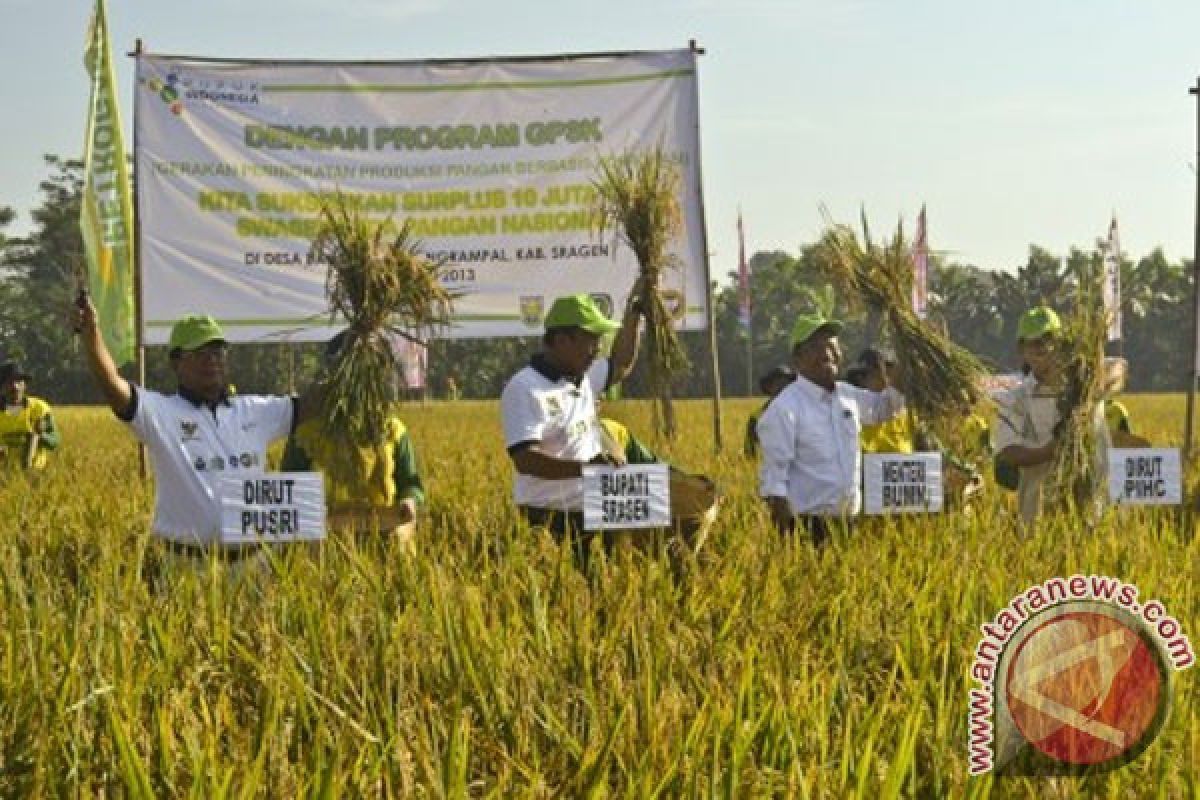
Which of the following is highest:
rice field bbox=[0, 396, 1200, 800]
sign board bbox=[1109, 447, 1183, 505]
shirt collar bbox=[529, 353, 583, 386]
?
shirt collar bbox=[529, 353, 583, 386]

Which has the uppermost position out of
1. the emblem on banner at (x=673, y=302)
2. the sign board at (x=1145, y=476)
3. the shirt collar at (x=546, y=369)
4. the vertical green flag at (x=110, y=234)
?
the vertical green flag at (x=110, y=234)

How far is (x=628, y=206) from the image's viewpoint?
558 cm

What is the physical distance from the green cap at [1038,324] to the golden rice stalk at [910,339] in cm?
24

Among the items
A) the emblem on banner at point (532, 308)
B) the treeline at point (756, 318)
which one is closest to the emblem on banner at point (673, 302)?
the emblem on banner at point (532, 308)

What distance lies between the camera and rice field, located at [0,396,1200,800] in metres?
2.31

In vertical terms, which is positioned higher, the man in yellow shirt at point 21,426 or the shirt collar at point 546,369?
the shirt collar at point 546,369

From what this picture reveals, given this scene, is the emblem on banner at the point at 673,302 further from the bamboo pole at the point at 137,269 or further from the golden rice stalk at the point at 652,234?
the bamboo pole at the point at 137,269

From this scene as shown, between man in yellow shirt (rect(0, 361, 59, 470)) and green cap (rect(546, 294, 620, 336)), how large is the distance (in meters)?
5.72

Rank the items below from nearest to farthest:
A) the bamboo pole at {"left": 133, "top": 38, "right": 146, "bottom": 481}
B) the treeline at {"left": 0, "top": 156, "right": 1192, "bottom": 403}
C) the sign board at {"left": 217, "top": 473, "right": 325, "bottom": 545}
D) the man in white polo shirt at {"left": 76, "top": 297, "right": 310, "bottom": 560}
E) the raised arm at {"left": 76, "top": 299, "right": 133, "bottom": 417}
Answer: the sign board at {"left": 217, "top": 473, "right": 325, "bottom": 545}
the raised arm at {"left": 76, "top": 299, "right": 133, "bottom": 417}
the man in white polo shirt at {"left": 76, "top": 297, "right": 310, "bottom": 560}
the bamboo pole at {"left": 133, "top": 38, "right": 146, "bottom": 481}
the treeline at {"left": 0, "top": 156, "right": 1192, "bottom": 403}

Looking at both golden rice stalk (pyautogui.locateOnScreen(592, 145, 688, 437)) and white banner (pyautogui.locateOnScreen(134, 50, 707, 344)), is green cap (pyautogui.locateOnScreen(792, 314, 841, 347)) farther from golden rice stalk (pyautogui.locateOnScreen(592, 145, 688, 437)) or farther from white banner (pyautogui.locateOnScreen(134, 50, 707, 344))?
white banner (pyautogui.locateOnScreen(134, 50, 707, 344))

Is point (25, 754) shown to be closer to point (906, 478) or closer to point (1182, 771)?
point (1182, 771)

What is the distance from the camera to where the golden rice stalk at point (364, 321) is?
4.54 m

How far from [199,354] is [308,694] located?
85.7 inches

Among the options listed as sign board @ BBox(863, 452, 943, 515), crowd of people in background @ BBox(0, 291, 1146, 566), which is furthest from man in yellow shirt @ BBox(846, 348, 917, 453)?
sign board @ BBox(863, 452, 943, 515)
